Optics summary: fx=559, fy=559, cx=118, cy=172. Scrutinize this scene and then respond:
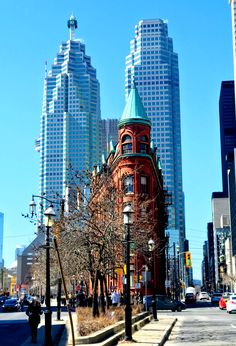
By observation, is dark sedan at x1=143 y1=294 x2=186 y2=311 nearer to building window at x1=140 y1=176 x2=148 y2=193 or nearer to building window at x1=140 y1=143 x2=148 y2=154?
building window at x1=140 y1=176 x2=148 y2=193

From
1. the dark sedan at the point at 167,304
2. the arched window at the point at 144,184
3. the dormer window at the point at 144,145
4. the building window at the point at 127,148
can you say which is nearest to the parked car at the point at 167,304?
the dark sedan at the point at 167,304

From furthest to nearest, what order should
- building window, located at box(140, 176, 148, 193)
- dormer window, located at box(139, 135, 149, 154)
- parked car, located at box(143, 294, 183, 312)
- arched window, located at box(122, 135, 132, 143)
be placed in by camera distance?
dormer window, located at box(139, 135, 149, 154), arched window, located at box(122, 135, 132, 143), building window, located at box(140, 176, 148, 193), parked car, located at box(143, 294, 183, 312)

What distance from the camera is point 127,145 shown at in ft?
238

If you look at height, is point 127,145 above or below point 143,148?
above

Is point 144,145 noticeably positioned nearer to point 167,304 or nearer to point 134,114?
point 134,114

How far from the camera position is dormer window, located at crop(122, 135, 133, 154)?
7244cm

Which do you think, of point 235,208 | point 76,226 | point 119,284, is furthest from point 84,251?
point 235,208

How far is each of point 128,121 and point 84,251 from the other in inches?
1535

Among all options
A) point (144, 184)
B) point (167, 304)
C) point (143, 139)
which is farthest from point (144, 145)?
point (167, 304)

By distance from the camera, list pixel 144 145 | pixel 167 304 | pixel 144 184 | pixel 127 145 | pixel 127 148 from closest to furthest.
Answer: pixel 167 304
pixel 144 184
pixel 127 148
pixel 127 145
pixel 144 145

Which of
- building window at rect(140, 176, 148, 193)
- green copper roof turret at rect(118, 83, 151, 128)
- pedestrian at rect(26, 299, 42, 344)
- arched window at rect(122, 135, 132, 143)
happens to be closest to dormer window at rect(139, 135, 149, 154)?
arched window at rect(122, 135, 132, 143)

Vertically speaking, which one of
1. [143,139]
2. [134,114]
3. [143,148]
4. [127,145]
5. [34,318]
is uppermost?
[134,114]

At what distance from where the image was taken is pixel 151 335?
2392 centimetres

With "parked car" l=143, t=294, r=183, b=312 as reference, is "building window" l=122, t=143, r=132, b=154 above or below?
above
